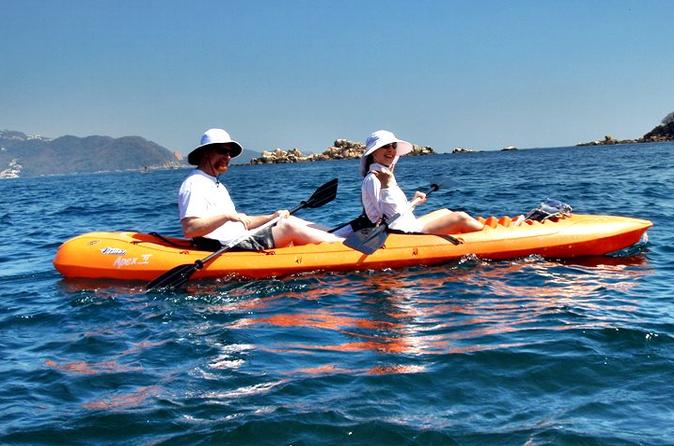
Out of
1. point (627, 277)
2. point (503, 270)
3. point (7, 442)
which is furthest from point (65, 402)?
point (627, 277)

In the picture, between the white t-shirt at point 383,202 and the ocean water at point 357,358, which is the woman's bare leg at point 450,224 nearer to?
the white t-shirt at point 383,202

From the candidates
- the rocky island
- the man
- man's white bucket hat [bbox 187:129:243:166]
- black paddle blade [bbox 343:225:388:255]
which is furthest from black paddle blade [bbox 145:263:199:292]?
the rocky island

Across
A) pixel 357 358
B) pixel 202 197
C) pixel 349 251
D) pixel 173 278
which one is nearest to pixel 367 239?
pixel 349 251

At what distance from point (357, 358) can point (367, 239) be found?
285cm

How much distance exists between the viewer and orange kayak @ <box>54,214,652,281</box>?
7.05m

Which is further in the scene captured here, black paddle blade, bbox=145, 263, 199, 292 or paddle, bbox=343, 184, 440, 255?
paddle, bbox=343, 184, 440, 255

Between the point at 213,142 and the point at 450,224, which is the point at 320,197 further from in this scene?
the point at 213,142

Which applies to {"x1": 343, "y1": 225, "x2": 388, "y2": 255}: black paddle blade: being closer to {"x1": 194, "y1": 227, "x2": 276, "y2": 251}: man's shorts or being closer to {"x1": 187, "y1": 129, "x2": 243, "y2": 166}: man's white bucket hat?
{"x1": 194, "y1": 227, "x2": 276, "y2": 251}: man's shorts

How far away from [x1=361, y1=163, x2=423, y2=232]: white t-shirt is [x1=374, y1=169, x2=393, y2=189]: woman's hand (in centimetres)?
3

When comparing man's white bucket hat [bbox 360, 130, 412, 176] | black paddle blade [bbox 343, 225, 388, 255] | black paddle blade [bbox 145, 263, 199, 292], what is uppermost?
man's white bucket hat [bbox 360, 130, 412, 176]

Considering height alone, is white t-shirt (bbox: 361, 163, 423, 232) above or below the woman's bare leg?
above

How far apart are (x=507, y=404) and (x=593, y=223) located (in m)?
4.75

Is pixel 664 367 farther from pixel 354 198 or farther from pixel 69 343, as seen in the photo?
pixel 354 198

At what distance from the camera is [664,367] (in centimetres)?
384
